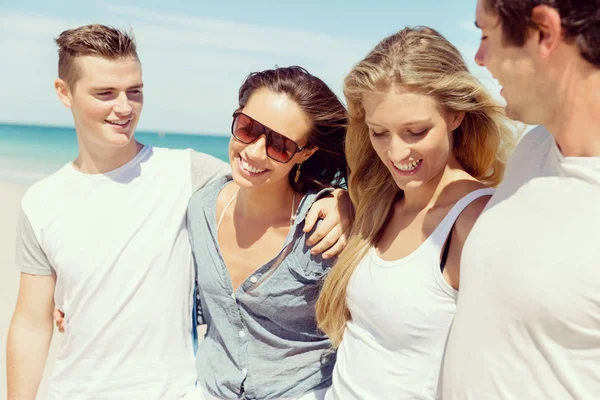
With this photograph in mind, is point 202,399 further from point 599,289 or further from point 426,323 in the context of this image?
point 599,289

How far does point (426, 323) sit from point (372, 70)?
980 mm

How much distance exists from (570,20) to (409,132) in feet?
2.71

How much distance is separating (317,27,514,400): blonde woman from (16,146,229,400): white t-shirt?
78 centimetres

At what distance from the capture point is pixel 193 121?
50688 mm

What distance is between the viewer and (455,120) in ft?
8.23

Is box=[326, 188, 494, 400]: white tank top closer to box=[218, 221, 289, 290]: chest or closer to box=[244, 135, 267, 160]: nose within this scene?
box=[218, 221, 289, 290]: chest

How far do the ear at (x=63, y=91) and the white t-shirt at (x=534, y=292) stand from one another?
7.15 feet

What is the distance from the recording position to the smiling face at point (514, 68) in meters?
1.77

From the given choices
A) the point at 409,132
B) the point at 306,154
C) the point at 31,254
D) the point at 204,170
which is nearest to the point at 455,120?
the point at 409,132

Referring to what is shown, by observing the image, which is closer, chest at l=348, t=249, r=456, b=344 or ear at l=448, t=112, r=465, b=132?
chest at l=348, t=249, r=456, b=344

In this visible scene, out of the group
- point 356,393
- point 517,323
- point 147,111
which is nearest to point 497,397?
point 517,323

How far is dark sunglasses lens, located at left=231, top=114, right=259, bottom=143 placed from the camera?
2.94m

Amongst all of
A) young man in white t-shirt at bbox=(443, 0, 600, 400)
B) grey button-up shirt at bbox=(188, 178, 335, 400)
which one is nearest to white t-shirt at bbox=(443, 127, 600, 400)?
young man in white t-shirt at bbox=(443, 0, 600, 400)

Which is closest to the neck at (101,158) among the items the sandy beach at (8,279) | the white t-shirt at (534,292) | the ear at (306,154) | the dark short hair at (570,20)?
the ear at (306,154)
